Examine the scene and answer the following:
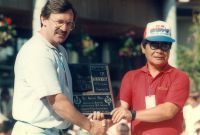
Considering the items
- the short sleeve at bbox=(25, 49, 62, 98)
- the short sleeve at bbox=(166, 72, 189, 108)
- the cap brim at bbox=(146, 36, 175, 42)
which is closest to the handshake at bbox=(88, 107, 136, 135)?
the short sleeve at bbox=(166, 72, 189, 108)

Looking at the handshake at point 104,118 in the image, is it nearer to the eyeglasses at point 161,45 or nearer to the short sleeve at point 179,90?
the short sleeve at point 179,90

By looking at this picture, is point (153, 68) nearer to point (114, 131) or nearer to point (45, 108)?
point (45, 108)

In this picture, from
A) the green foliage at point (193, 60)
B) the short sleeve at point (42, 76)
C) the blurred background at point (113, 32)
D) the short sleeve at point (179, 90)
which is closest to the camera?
the short sleeve at point (42, 76)

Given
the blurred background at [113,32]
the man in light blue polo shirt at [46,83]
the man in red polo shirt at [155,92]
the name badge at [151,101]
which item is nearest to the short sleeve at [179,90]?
the man in red polo shirt at [155,92]

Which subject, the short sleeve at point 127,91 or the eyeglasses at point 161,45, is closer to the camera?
the eyeglasses at point 161,45

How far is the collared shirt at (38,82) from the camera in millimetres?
5105

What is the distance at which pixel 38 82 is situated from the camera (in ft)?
16.7

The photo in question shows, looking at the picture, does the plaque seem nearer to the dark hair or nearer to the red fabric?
the red fabric

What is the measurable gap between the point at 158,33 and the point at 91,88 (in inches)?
29.1

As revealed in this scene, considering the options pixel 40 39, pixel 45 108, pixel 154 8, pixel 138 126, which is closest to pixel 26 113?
pixel 45 108

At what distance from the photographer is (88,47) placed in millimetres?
13727

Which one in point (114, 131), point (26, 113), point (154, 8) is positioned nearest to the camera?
point (26, 113)

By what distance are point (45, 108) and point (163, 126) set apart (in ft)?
3.92

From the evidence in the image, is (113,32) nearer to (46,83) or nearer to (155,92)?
(155,92)
